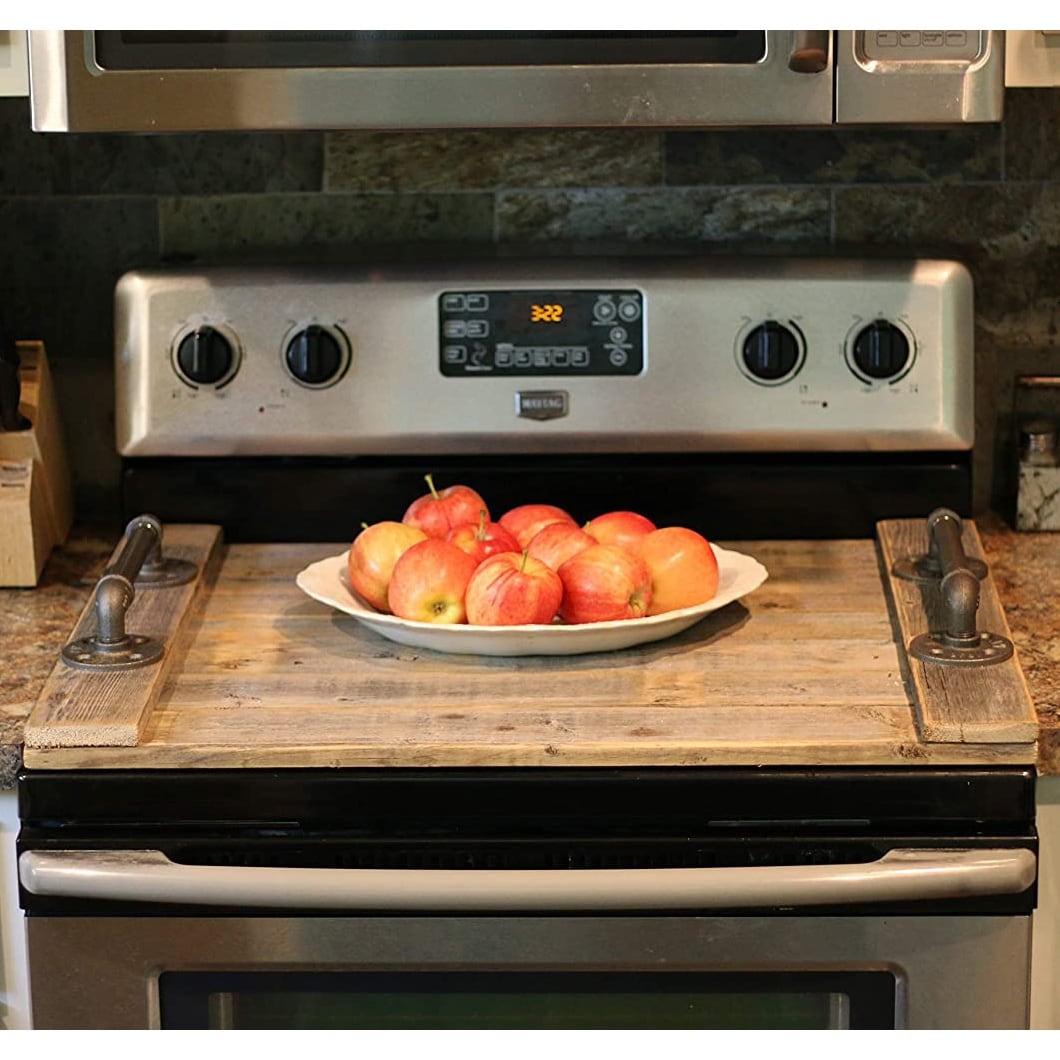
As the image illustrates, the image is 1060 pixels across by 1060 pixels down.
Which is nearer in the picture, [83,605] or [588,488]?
[83,605]

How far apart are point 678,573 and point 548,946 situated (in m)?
0.32

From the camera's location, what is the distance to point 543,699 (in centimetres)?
120

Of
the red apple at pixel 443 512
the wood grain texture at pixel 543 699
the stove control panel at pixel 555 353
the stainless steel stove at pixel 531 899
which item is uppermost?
the stove control panel at pixel 555 353

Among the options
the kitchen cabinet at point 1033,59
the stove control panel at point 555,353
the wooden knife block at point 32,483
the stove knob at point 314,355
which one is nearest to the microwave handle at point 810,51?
the kitchen cabinet at point 1033,59

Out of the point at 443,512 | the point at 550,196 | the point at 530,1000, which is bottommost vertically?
the point at 530,1000

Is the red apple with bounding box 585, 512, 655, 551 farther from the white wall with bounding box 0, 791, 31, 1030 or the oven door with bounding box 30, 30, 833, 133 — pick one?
the white wall with bounding box 0, 791, 31, 1030

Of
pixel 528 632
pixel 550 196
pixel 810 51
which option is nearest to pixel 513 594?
pixel 528 632

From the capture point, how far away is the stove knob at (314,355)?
151 cm

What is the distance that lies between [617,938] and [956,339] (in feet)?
2.23

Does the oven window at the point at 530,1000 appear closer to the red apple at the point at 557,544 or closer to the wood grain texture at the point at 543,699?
the wood grain texture at the point at 543,699

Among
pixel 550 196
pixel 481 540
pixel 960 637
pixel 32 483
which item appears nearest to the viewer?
pixel 960 637

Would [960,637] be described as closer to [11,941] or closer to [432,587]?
[432,587]

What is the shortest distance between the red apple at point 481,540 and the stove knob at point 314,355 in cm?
25
